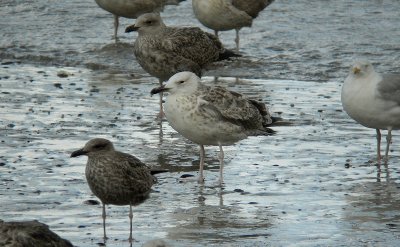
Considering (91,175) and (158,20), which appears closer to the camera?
(91,175)

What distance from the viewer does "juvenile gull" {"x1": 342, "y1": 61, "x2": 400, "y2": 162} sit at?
11.7 m

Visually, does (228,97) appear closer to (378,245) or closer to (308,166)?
(308,166)

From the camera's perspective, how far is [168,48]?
14258 mm

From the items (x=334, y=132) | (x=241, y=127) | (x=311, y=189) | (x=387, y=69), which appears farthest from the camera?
(x=387, y=69)

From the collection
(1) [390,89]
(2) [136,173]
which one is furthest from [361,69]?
(2) [136,173]

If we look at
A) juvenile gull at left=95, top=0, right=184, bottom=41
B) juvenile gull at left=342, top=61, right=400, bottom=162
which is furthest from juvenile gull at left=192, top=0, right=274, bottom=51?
juvenile gull at left=342, top=61, right=400, bottom=162

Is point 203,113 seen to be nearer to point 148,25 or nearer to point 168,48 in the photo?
point 168,48

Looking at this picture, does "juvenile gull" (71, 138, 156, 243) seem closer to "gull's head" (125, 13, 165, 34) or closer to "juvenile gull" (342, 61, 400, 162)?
"juvenile gull" (342, 61, 400, 162)

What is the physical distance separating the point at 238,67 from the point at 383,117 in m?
5.28

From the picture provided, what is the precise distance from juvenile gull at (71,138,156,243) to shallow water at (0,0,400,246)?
0.23m

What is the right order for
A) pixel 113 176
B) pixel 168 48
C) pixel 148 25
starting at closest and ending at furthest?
pixel 113 176, pixel 168 48, pixel 148 25

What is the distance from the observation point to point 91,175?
29.8ft

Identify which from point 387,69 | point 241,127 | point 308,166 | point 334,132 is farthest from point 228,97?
point 387,69

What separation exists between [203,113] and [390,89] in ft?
6.96
